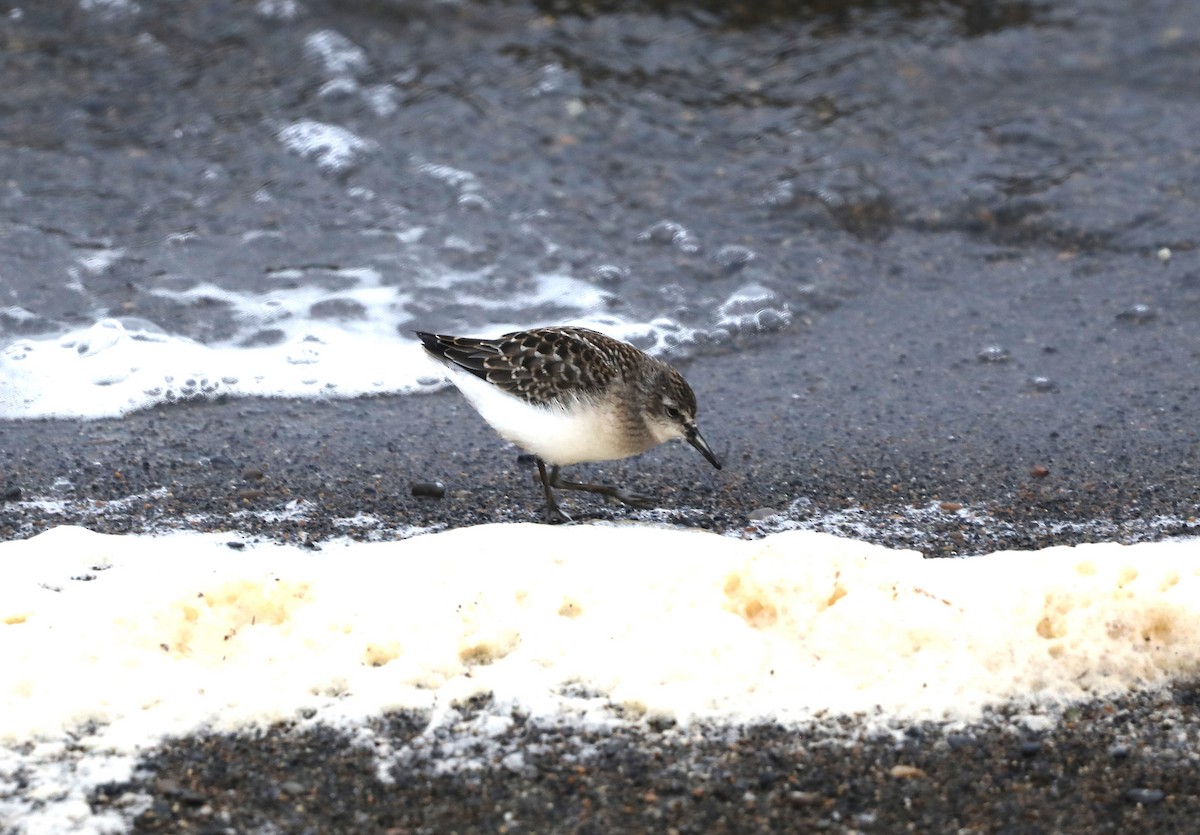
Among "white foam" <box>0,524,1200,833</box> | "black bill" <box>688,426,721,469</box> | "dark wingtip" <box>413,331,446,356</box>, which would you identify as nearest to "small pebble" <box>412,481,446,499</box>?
"dark wingtip" <box>413,331,446,356</box>

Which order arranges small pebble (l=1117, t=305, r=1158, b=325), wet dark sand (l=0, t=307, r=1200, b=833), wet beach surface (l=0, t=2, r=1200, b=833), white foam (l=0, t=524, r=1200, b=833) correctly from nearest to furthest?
wet dark sand (l=0, t=307, r=1200, b=833), wet beach surface (l=0, t=2, r=1200, b=833), white foam (l=0, t=524, r=1200, b=833), small pebble (l=1117, t=305, r=1158, b=325)

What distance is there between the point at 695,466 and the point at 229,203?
389 centimetres

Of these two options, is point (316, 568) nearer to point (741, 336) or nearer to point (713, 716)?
point (713, 716)

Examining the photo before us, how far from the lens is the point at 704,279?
7.69 m

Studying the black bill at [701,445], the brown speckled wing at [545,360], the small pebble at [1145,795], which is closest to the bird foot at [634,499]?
the black bill at [701,445]

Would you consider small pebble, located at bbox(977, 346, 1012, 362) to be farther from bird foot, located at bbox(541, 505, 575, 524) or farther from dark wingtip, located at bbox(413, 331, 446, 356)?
dark wingtip, located at bbox(413, 331, 446, 356)

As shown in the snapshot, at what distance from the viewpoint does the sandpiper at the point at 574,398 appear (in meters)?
5.25

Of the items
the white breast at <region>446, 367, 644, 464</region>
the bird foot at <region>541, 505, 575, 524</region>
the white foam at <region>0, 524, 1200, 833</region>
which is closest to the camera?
the white foam at <region>0, 524, 1200, 833</region>

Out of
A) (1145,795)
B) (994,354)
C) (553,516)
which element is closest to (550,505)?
(553,516)

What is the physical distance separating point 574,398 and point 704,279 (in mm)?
2606

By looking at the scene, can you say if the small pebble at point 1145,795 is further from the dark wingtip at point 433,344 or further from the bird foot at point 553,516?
the dark wingtip at point 433,344

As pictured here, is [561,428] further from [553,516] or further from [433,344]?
[433,344]

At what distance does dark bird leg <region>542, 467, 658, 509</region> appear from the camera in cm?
556

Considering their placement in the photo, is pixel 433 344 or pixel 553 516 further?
pixel 433 344
